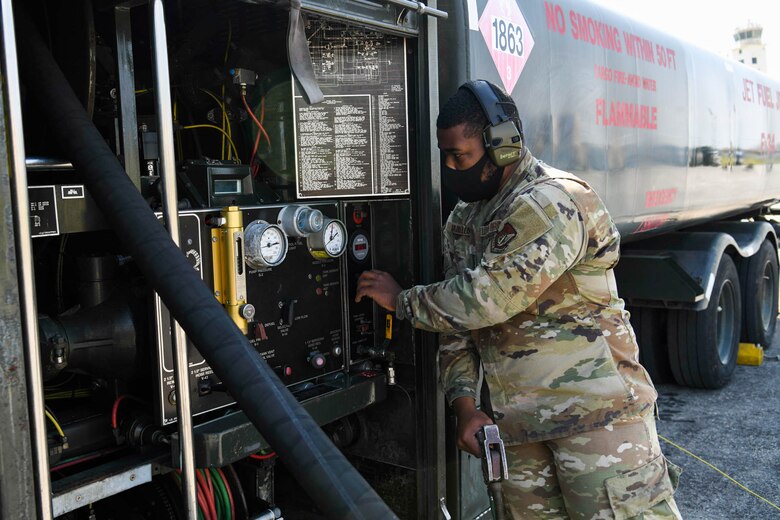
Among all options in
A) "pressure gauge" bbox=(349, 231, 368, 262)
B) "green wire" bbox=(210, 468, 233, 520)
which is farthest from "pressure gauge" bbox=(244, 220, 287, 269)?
"green wire" bbox=(210, 468, 233, 520)

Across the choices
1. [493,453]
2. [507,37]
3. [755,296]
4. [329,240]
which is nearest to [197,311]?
[329,240]

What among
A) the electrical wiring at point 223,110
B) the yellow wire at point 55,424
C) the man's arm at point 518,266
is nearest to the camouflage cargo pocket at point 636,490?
the man's arm at point 518,266

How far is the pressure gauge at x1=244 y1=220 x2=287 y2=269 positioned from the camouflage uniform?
0.43m

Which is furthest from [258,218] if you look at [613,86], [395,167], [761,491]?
[761,491]

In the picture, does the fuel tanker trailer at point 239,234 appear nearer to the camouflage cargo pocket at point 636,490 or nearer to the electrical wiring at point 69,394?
the electrical wiring at point 69,394

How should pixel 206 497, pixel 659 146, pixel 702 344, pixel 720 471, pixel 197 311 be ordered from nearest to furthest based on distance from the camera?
pixel 197 311
pixel 206 497
pixel 720 471
pixel 659 146
pixel 702 344

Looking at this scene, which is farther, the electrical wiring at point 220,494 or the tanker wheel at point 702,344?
the tanker wheel at point 702,344

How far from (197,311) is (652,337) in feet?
16.4

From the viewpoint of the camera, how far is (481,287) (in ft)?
7.42

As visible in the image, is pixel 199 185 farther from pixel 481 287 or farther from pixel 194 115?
pixel 481 287

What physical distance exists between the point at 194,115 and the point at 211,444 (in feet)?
4.07

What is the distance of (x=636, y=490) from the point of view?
2.29 metres

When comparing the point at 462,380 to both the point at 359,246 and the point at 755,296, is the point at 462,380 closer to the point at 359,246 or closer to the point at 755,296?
the point at 359,246

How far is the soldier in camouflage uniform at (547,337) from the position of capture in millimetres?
2258
